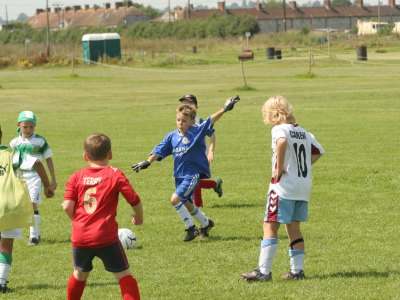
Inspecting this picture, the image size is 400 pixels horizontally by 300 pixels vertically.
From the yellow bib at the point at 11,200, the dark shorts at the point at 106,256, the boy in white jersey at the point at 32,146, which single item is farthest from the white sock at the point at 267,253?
the boy in white jersey at the point at 32,146

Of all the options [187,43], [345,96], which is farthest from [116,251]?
[187,43]

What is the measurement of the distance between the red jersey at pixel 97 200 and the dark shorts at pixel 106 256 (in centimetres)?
5

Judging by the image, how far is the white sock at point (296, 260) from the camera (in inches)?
376

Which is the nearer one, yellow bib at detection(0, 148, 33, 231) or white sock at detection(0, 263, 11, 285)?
yellow bib at detection(0, 148, 33, 231)

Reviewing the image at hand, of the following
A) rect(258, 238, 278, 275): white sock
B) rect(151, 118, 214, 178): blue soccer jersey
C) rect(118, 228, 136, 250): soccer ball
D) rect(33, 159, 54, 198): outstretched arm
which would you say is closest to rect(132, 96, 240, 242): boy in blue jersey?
rect(151, 118, 214, 178): blue soccer jersey

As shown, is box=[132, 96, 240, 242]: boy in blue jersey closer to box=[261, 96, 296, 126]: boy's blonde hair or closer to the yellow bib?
box=[261, 96, 296, 126]: boy's blonde hair

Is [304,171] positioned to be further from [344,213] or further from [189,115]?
[344,213]

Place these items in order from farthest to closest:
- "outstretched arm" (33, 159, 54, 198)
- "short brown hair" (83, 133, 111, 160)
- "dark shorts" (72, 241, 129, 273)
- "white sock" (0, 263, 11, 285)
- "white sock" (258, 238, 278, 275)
→ "outstretched arm" (33, 159, 54, 198) < "white sock" (258, 238, 278, 275) < "white sock" (0, 263, 11, 285) < "dark shorts" (72, 241, 129, 273) < "short brown hair" (83, 133, 111, 160)

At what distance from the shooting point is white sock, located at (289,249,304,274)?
31.3ft

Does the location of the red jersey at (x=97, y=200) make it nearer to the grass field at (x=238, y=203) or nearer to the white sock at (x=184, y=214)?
the grass field at (x=238, y=203)

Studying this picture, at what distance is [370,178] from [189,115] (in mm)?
6386

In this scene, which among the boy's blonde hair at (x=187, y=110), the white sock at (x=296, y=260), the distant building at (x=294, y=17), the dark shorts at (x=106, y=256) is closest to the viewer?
the dark shorts at (x=106, y=256)

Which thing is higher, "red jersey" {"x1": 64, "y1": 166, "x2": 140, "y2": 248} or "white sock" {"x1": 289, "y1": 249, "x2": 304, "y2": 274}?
"red jersey" {"x1": 64, "y1": 166, "x2": 140, "y2": 248}

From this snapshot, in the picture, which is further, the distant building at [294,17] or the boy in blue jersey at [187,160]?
the distant building at [294,17]
